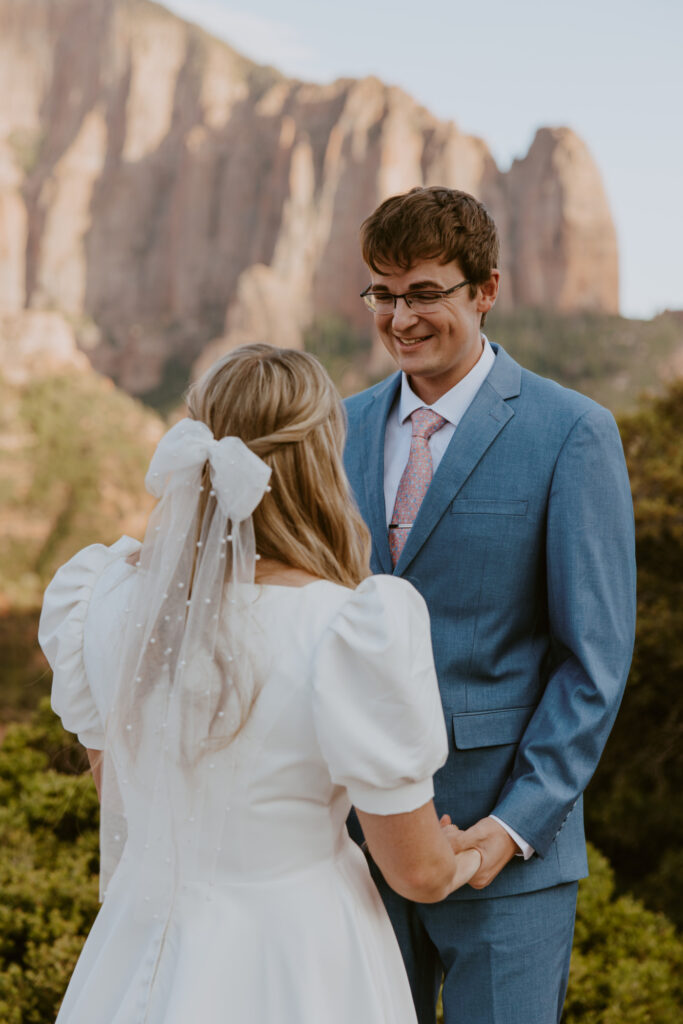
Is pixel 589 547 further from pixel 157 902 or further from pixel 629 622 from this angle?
pixel 157 902

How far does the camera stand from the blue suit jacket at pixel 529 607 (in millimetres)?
2021

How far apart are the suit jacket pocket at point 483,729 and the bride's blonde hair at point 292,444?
1.86ft

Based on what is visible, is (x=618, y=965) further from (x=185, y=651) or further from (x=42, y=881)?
(x=185, y=651)

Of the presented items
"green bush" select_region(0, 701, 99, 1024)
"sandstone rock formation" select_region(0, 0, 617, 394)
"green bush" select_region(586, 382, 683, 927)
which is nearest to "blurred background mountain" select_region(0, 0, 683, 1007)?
"sandstone rock formation" select_region(0, 0, 617, 394)

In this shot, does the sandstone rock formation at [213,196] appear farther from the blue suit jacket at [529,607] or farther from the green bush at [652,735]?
the blue suit jacket at [529,607]

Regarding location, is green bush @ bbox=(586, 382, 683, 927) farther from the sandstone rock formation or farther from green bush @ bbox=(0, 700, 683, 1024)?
the sandstone rock formation

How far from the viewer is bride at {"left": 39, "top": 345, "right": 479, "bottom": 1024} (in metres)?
1.54

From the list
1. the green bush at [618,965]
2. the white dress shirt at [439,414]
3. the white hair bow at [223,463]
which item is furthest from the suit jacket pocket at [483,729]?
the green bush at [618,965]

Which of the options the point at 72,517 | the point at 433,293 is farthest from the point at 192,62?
the point at 433,293

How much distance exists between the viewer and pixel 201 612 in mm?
1607

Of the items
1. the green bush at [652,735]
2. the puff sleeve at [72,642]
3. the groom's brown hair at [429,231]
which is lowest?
the green bush at [652,735]

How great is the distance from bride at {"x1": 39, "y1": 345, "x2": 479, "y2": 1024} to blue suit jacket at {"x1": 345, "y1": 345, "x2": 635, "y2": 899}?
1.39 feet

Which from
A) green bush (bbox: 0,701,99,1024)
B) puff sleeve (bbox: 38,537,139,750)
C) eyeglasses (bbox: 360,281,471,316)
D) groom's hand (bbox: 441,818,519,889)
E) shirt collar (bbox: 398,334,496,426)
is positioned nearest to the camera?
puff sleeve (bbox: 38,537,139,750)

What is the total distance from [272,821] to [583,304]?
6226 cm
